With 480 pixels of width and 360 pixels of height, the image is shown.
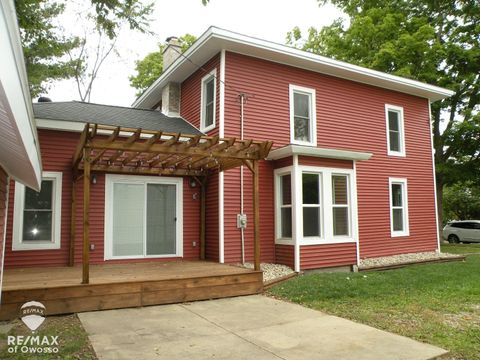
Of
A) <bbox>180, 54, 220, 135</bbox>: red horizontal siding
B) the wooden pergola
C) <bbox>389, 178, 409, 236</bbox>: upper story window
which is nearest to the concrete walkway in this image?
the wooden pergola

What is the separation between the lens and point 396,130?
39.8 ft

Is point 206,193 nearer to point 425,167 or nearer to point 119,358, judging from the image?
point 119,358

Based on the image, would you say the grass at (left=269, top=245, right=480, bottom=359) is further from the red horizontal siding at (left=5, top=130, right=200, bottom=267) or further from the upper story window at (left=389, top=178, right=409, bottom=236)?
the red horizontal siding at (left=5, top=130, right=200, bottom=267)

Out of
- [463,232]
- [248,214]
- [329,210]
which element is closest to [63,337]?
[248,214]

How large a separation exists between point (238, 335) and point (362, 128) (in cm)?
822

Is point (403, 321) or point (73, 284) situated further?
point (73, 284)

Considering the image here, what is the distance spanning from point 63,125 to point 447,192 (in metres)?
31.0

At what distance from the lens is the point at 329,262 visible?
28.9 ft

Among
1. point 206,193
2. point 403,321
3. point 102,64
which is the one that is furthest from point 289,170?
point 102,64

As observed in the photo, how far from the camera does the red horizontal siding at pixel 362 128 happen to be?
30.6 feet

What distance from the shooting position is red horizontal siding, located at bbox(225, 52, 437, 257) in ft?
30.6

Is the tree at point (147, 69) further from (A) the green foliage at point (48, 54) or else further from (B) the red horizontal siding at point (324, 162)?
(B) the red horizontal siding at point (324, 162)

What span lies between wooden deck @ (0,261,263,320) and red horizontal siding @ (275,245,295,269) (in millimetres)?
1655

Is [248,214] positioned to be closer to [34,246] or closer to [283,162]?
[283,162]
